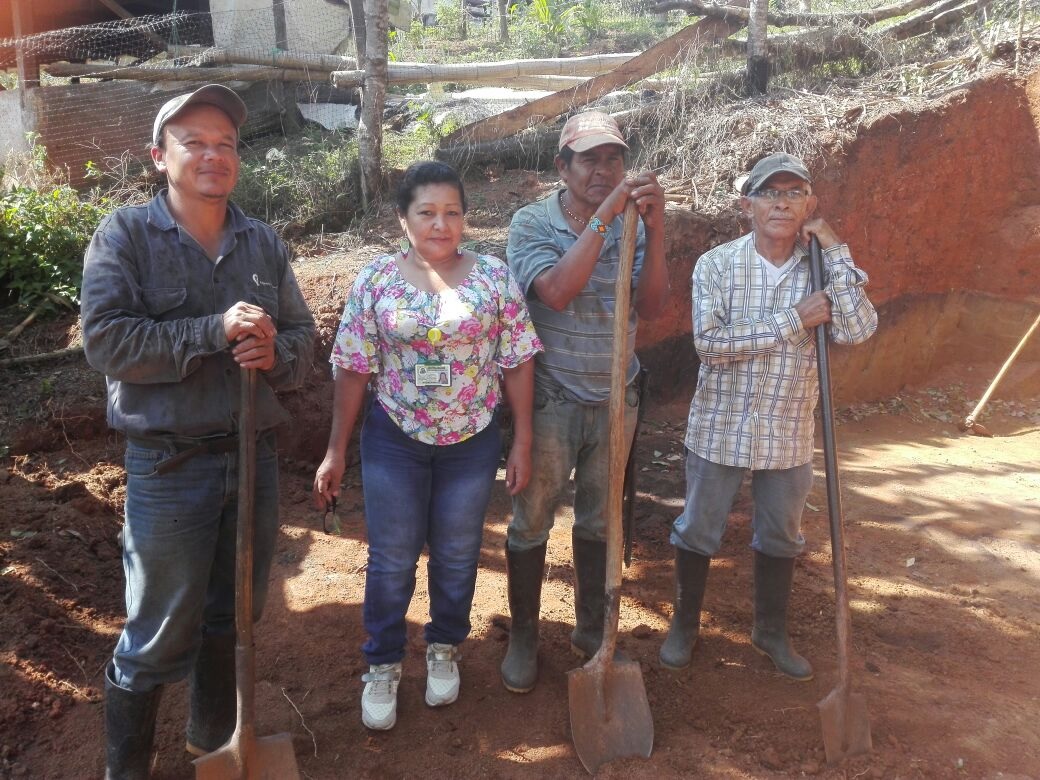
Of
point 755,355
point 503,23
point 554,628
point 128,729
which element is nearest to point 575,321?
point 755,355

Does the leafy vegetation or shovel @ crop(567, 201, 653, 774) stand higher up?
the leafy vegetation

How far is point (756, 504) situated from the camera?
312 cm

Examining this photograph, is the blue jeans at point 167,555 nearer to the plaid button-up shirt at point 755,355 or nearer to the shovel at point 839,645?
the plaid button-up shirt at point 755,355

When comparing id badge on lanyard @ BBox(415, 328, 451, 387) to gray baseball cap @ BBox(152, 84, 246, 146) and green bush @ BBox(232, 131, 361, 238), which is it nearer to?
gray baseball cap @ BBox(152, 84, 246, 146)

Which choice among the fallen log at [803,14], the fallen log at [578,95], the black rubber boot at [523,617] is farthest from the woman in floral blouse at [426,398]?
the fallen log at [803,14]

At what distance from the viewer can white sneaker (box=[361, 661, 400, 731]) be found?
287cm

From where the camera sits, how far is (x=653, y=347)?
6.17 metres

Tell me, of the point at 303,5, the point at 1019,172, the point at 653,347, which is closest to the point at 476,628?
the point at 653,347

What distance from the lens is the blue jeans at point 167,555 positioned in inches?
90.9

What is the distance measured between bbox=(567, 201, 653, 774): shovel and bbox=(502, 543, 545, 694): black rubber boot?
359mm

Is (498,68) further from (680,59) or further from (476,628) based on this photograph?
(476,628)

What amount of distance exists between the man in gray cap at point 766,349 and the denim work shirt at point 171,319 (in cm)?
151

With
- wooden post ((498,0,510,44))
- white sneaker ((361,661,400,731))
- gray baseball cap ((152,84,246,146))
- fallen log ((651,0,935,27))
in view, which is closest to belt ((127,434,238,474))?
gray baseball cap ((152,84,246,146))

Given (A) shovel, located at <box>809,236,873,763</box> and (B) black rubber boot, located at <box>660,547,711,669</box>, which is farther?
(B) black rubber boot, located at <box>660,547,711,669</box>
